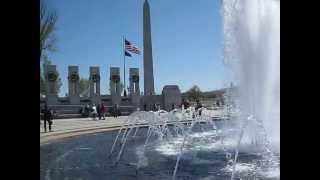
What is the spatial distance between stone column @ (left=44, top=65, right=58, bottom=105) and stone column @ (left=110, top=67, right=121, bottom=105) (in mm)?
7218

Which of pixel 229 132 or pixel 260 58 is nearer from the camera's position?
pixel 260 58

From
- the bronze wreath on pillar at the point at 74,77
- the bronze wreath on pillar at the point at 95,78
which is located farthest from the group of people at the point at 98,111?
the bronze wreath on pillar at the point at 95,78

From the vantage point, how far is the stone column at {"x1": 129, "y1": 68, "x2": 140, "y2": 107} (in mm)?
53722

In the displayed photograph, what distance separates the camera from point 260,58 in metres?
18.1

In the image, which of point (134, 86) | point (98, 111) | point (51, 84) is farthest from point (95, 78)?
point (98, 111)

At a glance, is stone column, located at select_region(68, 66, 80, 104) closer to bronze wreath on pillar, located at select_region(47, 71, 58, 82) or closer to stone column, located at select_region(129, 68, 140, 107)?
bronze wreath on pillar, located at select_region(47, 71, 58, 82)

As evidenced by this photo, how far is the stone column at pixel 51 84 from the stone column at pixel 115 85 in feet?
23.7

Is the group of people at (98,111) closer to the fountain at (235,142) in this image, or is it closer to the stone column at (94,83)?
the stone column at (94,83)

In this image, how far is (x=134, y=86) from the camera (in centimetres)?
5566
